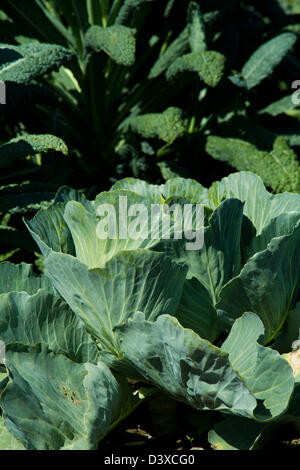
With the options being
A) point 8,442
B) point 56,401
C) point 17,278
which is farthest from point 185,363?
point 17,278

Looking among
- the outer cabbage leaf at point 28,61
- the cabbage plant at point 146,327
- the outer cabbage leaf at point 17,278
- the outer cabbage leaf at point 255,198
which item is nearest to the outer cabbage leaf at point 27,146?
the outer cabbage leaf at point 28,61

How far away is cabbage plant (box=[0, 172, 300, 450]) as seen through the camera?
4.60 feet

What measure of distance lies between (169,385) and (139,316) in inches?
8.4

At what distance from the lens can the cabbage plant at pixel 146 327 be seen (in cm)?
140

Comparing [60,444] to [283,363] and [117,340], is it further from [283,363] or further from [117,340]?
[283,363]

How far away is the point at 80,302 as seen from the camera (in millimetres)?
1552

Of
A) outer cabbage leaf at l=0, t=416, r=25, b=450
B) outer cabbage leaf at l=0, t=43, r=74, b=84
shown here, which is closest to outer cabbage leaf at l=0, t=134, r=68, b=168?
Result: outer cabbage leaf at l=0, t=43, r=74, b=84

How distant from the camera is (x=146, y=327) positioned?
1.40 metres

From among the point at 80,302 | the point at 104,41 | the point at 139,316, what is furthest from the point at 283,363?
the point at 104,41

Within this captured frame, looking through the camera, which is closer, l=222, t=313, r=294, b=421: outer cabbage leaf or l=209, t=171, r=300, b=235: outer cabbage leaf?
l=222, t=313, r=294, b=421: outer cabbage leaf

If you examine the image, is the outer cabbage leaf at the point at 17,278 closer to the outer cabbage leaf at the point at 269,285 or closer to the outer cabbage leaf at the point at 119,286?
the outer cabbage leaf at the point at 119,286

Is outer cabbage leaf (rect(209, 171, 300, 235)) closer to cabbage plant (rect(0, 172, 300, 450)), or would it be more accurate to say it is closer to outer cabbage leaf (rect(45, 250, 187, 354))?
cabbage plant (rect(0, 172, 300, 450))

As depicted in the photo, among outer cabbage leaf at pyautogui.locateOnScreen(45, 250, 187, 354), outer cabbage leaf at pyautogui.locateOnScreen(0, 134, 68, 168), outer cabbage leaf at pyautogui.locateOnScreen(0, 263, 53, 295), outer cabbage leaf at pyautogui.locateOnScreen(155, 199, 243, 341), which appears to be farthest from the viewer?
outer cabbage leaf at pyautogui.locateOnScreen(0, 134, 68, 168)

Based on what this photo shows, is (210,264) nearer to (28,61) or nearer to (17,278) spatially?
(17,278)
